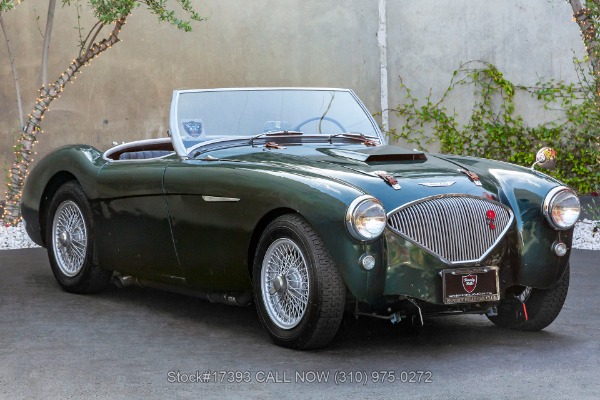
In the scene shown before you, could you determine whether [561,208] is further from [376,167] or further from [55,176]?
[55,176]

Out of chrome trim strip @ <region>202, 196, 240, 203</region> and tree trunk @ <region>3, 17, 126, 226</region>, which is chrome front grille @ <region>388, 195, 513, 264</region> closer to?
chrome trim strip @ <region>202, 196, 240, 203</region>

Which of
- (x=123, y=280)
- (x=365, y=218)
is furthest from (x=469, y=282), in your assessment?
(x=123, y=280)

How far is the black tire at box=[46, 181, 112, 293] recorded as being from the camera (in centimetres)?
733

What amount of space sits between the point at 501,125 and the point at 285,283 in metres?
8.46

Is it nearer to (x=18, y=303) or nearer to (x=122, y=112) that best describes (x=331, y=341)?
(x=18, y=303)

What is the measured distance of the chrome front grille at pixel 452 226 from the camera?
18.1 feet

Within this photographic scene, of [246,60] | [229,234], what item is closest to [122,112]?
[246,60]

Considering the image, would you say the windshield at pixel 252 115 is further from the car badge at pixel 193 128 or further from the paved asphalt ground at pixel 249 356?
the paved asphalt ground at pixel 249 356

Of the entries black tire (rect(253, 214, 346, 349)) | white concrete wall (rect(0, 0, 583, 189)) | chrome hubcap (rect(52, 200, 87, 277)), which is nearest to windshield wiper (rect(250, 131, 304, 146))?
black tire (rect(253, 214, 346, 349))

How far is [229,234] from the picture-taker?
238 inches

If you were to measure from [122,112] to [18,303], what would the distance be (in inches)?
247

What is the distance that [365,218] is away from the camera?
5379 mm

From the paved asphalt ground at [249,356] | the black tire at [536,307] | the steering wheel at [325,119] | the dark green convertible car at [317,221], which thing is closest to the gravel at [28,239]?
the paved asphalt ground at [249,356]

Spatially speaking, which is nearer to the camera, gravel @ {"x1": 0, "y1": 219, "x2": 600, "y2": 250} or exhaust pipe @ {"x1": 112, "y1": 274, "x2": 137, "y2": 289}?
exhaust pipe @ {"x1": 112, "y1": 274, "x2": 137, "y2": 289}
